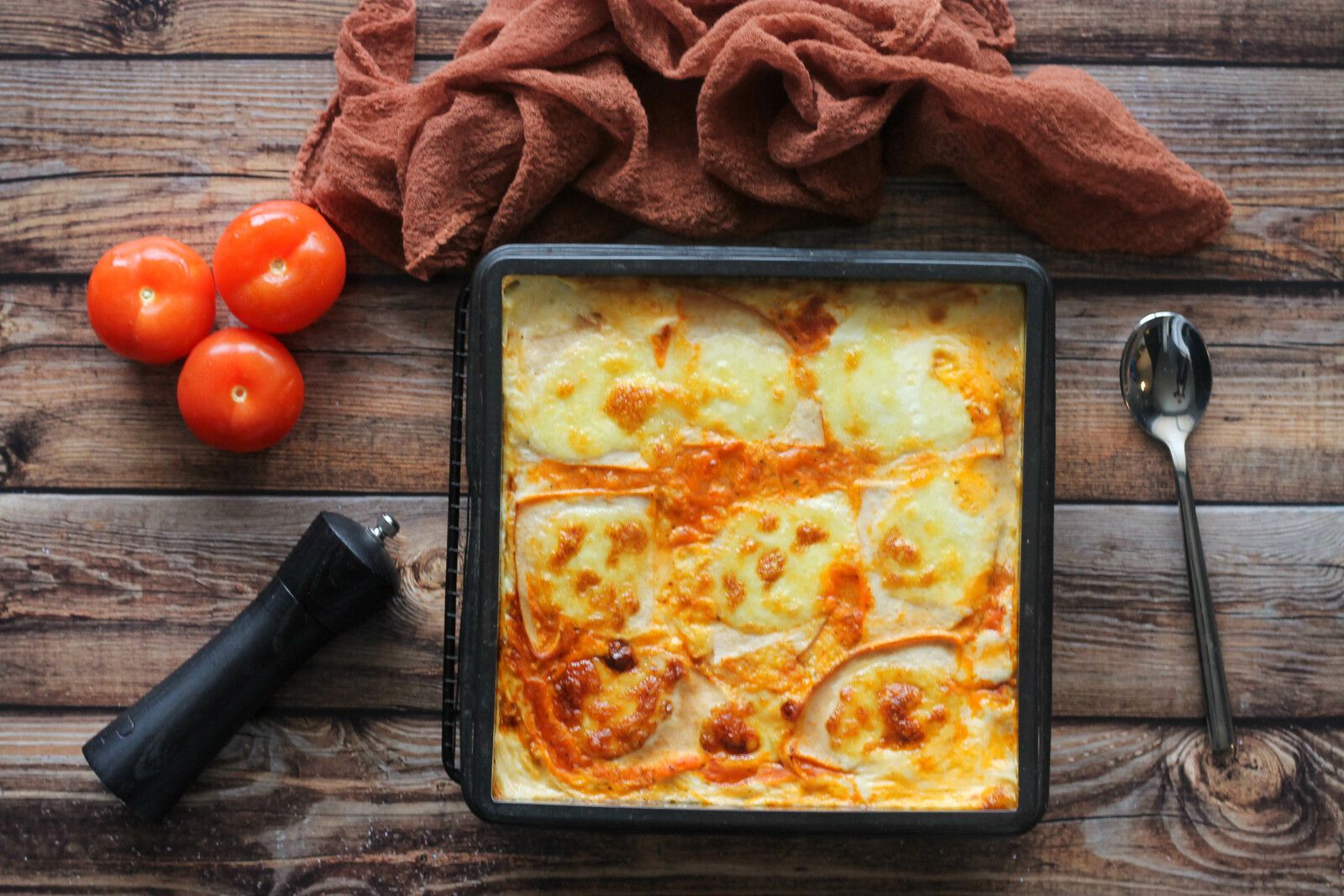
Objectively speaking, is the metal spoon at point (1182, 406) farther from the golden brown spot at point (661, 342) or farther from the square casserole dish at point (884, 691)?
the golden brown spot at point (661, 342)

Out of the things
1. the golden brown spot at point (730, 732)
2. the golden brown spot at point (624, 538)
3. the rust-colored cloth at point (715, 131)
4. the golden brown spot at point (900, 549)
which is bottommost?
the golden brown spot at point (730, 732)

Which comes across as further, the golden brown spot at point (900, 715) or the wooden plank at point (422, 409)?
the wooden plank at point (422, 409)

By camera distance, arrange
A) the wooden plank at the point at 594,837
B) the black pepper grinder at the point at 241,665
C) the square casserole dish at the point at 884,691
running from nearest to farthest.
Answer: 1. the square casserole dish at the point at 884,691
2. the black pepper grinder at the point at 241,665
3. the wooden plank at the point at 594,837

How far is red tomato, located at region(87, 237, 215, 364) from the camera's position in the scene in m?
1.42

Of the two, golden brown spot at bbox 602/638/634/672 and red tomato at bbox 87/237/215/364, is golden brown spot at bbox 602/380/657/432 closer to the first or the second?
golden brown spot at bbox 602/638/634/672

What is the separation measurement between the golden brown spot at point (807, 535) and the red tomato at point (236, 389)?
723 millimetres

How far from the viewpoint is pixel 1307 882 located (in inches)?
58.9

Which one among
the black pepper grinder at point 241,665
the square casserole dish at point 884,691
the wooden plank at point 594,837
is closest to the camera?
the square casserole dish at point 884,691

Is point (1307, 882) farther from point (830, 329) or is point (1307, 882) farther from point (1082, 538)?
point (830, 329)

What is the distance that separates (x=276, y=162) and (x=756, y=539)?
36.0 inches

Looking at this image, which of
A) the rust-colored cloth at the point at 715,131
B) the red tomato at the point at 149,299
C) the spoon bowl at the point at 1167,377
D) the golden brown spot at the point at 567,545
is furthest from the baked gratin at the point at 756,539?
the red tomato at the point at 149,299

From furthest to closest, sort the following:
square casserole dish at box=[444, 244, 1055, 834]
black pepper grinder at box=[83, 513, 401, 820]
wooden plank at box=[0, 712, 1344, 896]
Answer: wooden plank at box=[0, 712, 1344, 896] → black pepper grinder at box=[83, 513, 401, 820] → square casserole dish at box=[444, 244, 1055, 834]

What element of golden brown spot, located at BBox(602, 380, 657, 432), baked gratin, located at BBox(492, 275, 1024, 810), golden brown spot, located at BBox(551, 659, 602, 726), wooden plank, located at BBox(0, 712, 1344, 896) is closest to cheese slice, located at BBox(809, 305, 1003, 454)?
baked gratin, located at BBox(492, 275, 1024, 810)

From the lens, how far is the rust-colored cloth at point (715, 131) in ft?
4.59
